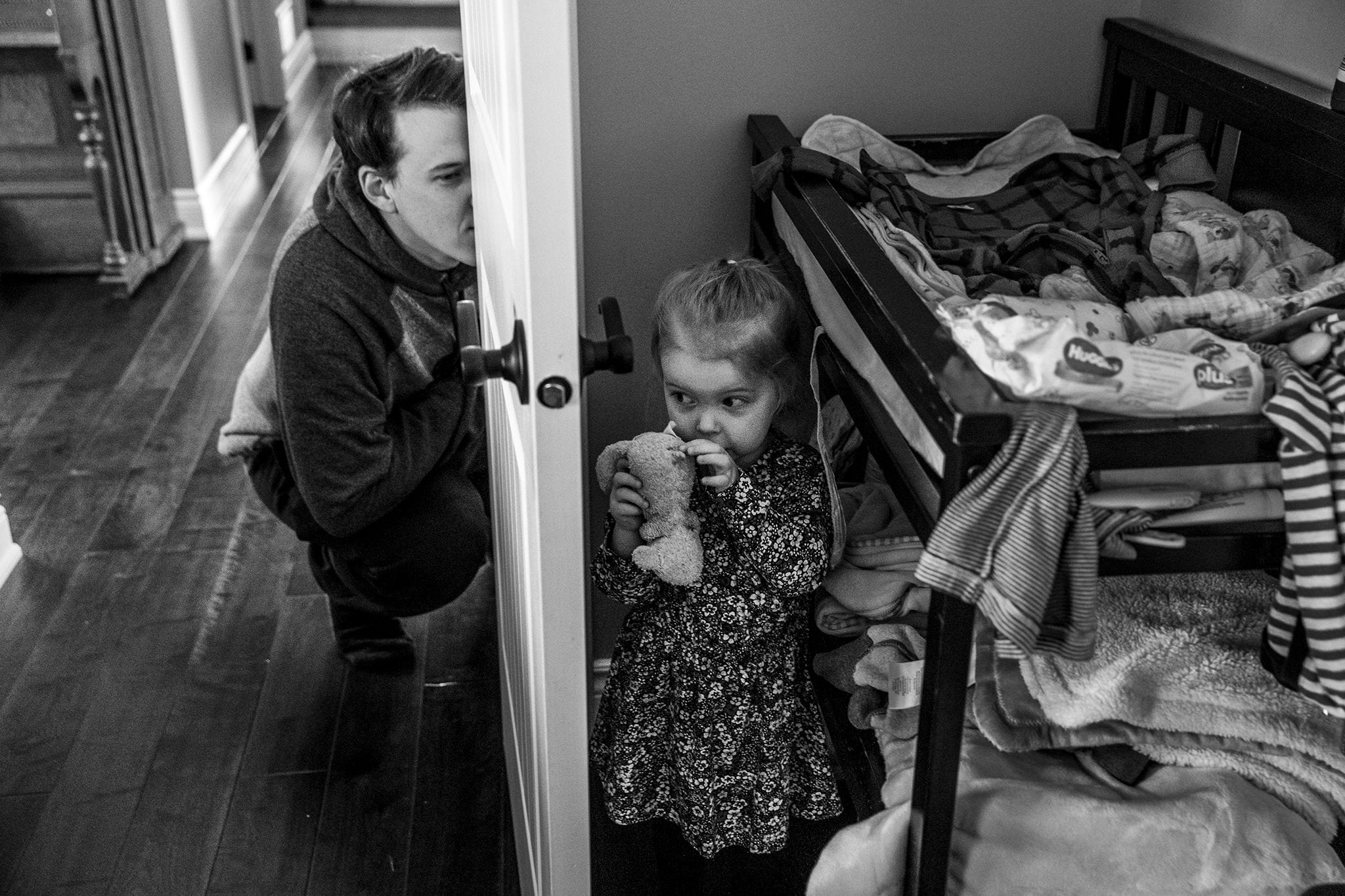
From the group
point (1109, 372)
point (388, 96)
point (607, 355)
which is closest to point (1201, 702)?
point (1109, 372)

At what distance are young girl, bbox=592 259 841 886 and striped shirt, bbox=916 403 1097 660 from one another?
0.44 m

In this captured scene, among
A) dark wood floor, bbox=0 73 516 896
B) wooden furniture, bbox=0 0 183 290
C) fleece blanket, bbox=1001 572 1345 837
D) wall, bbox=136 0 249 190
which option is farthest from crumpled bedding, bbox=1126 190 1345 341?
wall, bbox=136 0 249 190

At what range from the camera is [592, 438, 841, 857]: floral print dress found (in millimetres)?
1445

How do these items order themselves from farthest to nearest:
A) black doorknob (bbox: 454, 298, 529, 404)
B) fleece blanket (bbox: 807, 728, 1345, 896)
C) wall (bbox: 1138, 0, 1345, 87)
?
wall (bbox: 1138, 0, 1345, 87), fleece blanket (bbox: 807, 728, 1345, 896), black doorknob (bbox: 454, 298, 529, 404)

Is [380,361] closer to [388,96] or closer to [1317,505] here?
[388,96]

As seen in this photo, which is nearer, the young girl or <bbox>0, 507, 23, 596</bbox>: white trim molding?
the young girl

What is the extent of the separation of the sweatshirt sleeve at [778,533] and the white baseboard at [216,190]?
10.5ft

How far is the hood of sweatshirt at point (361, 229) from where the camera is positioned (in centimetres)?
185

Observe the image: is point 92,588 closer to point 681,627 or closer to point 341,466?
point 341,466

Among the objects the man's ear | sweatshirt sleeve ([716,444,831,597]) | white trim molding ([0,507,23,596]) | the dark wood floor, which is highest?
the man's ear

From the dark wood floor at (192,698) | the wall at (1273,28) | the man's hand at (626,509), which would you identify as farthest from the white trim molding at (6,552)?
the wall at (1273,28)

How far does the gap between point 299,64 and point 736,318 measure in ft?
17.0

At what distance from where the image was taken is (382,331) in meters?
1.89

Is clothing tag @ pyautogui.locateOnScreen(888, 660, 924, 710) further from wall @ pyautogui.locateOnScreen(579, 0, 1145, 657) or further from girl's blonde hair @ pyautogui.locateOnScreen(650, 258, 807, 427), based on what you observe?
wall @ pyautogui.locateOnScreen(579, 0, 1145, 657)
